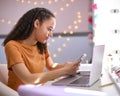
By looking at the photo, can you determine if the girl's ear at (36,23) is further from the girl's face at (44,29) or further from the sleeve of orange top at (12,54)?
the sleeve of orange top at (12,54)

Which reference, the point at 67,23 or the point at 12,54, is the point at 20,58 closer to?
the point at 12,54

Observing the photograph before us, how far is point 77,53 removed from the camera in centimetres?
409

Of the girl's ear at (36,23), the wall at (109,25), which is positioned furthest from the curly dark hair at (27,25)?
the wall at (109,25)

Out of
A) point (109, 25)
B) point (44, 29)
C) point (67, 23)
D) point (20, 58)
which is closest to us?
point (20, 58)

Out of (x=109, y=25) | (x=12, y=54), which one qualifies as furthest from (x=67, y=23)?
(x=12, y=54)

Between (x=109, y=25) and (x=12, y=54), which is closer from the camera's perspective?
(x=12, y=54)

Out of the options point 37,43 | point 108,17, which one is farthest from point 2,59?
point 37,43

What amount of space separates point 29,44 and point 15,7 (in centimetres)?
274

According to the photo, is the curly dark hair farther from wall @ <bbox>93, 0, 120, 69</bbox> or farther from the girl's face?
wall @ <bbox>93, 0, 120, 69</bbox>

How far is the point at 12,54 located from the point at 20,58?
56 mm

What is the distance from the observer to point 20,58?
1.40 metres

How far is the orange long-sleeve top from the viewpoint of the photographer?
1.41 meters

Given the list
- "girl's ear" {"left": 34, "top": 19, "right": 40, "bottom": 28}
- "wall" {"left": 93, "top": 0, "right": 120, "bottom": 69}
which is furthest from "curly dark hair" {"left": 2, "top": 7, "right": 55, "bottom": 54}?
"wall" {"left": 93, "top": 0, "right": 120, "bottom": 69}

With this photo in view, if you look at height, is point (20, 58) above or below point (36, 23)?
below
